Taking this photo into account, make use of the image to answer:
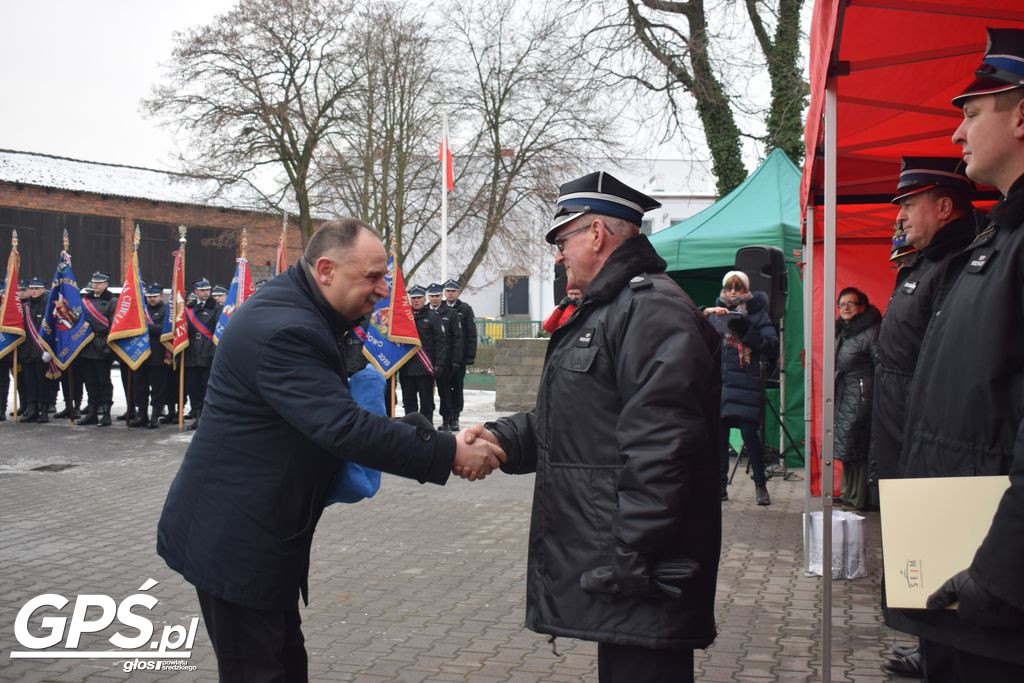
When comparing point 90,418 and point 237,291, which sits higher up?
point 237,291

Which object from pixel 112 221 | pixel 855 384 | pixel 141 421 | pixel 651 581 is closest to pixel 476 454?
pixel 651 581

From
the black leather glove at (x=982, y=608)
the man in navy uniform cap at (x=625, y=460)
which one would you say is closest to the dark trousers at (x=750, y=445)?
the man in navy uniform cap at (x=625, y=460)

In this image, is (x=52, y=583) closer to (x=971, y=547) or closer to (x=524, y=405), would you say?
(x=971, y=547)

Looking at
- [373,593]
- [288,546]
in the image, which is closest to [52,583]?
[373,593]

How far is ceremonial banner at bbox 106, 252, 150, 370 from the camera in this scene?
668 inches

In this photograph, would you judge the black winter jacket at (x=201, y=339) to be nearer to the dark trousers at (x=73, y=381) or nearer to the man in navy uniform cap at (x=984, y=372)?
the dark trousers at (x=73, y=381)

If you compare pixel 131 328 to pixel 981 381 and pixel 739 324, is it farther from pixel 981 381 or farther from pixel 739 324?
pixel 981 381

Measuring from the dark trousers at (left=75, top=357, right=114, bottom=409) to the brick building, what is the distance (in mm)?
25123

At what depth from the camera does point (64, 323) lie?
1767cm

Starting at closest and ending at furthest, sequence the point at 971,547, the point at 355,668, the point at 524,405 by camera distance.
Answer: the point at 971,547 → the point at 355,668 → the point at 524,405

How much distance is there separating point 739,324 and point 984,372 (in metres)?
7.76

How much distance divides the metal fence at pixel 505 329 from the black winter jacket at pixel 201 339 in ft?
55.3

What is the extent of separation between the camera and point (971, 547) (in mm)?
2441

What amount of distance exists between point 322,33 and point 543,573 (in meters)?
32.0
